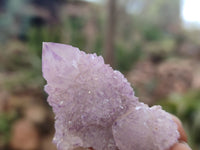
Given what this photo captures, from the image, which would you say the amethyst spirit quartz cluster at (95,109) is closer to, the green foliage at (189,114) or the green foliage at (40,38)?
the green foliage at (189,114)

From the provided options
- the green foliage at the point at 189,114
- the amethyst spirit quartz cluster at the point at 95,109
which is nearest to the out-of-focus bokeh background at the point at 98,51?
the green foliage at the point at 189,114

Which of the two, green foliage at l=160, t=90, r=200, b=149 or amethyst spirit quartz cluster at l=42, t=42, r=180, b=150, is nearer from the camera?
amethyst spirit quartz cluster at l=42, t=42, r=180, b=150

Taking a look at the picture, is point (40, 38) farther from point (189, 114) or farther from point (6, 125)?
point (189, 114)

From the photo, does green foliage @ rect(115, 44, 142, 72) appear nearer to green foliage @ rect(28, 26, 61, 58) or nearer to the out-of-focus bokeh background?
the out-of-focus bokeh background

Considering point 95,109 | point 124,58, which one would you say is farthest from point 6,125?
point 95,109

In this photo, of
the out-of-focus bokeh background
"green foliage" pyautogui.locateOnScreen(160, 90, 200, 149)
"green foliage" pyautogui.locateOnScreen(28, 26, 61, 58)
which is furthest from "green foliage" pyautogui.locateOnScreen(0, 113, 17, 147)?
"green foliage" pyautogui.locateOnScreen(160, 90, 200, 149)

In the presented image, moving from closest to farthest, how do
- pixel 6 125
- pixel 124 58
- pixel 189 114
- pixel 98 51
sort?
pixel 189 114 → pixel 6 125 → pixel 98 51 → pixel 124 58
